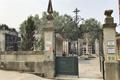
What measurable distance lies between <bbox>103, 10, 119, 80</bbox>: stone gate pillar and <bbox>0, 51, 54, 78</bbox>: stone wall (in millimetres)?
3159

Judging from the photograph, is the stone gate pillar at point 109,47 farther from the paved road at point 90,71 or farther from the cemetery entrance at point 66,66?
the cemetery entrance at point 66,66

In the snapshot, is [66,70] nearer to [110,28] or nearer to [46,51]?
[46,51]

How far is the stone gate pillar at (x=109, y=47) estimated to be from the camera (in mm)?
12484

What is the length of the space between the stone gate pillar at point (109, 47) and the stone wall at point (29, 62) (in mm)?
3159

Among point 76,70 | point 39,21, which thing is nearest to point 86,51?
point 76,70

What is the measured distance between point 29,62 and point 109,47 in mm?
5132

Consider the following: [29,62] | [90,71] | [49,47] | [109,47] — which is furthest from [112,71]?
[29,62]

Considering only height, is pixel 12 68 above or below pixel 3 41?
below

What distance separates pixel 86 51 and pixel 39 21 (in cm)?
2544

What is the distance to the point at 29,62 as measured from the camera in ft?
47.9

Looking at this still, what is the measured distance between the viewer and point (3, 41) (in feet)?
59.0

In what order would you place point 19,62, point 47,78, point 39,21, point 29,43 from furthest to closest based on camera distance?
point 39,21 → point 29,43 → point 19,62 → point 47,78

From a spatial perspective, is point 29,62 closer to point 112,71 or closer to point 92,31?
point 92,31

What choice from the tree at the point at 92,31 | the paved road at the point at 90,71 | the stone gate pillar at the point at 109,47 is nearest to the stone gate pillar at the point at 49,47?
the paved road at the point at 90,71
